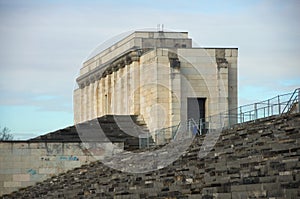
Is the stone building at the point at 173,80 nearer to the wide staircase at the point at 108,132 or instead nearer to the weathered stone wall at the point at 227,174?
the wide staircase at the point at 108,132

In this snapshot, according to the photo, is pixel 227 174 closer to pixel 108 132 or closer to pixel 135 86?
pixel 108 132

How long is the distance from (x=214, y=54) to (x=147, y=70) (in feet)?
10.6

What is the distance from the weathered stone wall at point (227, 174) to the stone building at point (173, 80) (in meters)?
8.25

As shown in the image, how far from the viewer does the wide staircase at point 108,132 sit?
37.6 m

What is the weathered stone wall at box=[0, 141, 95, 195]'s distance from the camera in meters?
36.4

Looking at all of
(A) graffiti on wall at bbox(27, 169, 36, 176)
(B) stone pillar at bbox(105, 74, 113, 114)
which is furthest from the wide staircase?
(B) stone pillar at bbox(105, 74, 113, 114)

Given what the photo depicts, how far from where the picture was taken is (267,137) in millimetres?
23641

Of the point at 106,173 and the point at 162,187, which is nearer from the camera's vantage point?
the point at 162,187

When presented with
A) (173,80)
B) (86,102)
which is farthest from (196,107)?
(86,102)

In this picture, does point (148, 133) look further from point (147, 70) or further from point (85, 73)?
point (85, 73)

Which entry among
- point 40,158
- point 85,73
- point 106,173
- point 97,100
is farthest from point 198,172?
point 85,73

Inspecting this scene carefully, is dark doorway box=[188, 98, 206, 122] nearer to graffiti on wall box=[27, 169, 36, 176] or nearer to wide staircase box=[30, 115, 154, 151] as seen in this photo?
wide staircase box=[30, 115, 154, 151]

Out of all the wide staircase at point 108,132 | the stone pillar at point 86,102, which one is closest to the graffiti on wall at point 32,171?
the wide staircase at point 108,132

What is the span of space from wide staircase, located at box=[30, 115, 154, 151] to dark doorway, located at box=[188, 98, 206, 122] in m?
2.25
